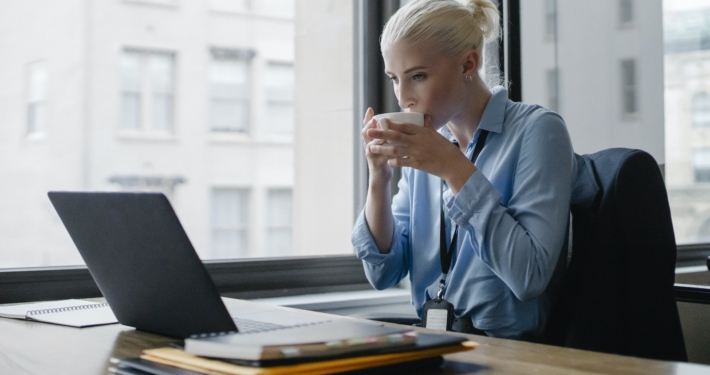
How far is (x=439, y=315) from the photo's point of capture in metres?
1.48

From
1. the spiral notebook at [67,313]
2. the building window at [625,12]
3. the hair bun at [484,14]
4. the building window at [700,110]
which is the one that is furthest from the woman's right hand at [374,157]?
the building window at [700,110]

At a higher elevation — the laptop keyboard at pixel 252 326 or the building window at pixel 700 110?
the building window at pixel 700 110

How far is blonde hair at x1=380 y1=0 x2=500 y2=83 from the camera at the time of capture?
1.52 meters

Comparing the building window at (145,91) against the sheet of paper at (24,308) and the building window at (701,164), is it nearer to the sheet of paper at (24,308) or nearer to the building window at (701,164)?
the sheet of paper at (24,308)

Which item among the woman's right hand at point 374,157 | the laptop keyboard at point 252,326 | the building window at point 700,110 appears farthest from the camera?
the building window at point 700,110

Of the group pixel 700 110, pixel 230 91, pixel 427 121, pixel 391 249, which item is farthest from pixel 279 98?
pixel 700 110

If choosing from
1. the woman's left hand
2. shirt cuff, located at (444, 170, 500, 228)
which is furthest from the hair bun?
shirt cuff, located at (444, 170, 500, 228)

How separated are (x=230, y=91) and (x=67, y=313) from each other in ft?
3.41

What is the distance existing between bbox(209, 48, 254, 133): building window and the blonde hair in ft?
2.54

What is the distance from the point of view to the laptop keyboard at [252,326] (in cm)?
104

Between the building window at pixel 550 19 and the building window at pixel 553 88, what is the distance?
0.12 m

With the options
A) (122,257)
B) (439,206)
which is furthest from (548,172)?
(122,257)

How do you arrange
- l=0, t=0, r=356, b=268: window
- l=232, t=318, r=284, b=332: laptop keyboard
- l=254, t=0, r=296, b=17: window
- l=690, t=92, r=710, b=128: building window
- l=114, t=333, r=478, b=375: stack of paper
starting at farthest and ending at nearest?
l=690, t=92, r=710, b=128: building window, l=254, t=0, r=296, b=17: window, l=0, t=0, r=356, b=268: window, l=232, t=318, r=284, b=332: laptop keyboard, l=114, t=333, r=478, b=375: stack of paper

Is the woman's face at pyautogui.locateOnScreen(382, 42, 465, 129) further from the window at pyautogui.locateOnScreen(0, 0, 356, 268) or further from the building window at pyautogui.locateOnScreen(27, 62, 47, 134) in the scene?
the building window at pyautogui.locateOnScreen(27, 62, 47, 134)
